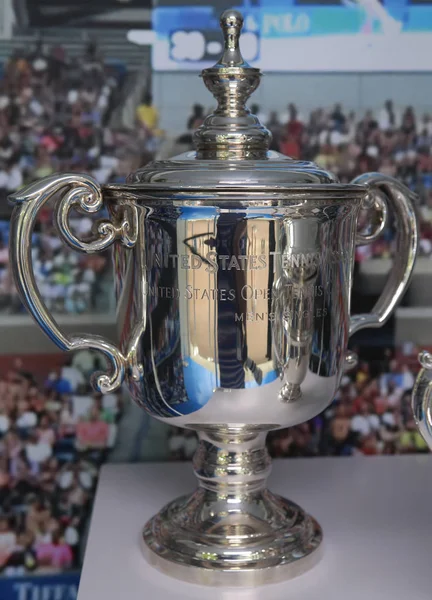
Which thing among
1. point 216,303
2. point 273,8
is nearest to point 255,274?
point 216,303

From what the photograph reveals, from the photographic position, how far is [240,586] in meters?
0.81

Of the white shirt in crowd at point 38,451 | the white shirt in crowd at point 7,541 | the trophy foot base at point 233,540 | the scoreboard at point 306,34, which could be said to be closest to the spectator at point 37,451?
the white shirt in crowd at point 38,451

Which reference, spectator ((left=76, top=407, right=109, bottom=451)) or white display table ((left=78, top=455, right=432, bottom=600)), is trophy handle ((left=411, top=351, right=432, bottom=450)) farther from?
spectator ((left=76, top=407, right=109, bottom=451))

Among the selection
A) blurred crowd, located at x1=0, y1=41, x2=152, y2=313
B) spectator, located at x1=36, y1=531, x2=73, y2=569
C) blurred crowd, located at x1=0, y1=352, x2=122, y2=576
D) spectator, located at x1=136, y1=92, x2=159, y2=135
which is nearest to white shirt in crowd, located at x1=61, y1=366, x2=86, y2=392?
blurred crowd, located at x1=0, y1=352, x2=122, y2=576

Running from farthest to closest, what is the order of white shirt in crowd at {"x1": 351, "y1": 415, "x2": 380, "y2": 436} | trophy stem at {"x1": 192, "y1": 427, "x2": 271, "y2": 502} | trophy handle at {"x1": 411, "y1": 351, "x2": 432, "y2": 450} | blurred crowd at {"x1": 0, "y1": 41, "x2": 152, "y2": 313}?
1. white shirt in crowd at {"x1": 351, "y1": 415, "x2": 380, "y2": 436}
2. blurred crowd at {"x1": 0, "y1": 41, "x2": 152, "y2": 313}
3. trophy stem at {"x1": 192, "y1": 427, "x2": 271, "y2": 502}
4. trophy handle at {"x1": 411, "y1": 351, "x2": 432, "y2": 450}

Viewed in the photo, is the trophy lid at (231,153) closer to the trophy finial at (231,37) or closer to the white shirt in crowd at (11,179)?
the trophy finial at (231,37)

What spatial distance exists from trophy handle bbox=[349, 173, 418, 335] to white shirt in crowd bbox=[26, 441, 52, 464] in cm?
48

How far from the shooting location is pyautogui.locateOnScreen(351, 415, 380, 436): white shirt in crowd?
1.17m

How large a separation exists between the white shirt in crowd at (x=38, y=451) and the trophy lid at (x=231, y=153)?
1.53 feet

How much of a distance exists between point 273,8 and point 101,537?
70 cm

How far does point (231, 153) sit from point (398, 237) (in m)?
0.24

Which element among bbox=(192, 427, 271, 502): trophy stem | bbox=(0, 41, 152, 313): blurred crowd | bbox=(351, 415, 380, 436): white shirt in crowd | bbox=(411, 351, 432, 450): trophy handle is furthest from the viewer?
bbox=(351, 415, 380, 436): white shirt in crowd

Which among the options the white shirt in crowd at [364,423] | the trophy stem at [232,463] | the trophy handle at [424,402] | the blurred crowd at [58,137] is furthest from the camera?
the white shirt in crowd at [364,423]

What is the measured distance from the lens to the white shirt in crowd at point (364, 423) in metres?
1.17
